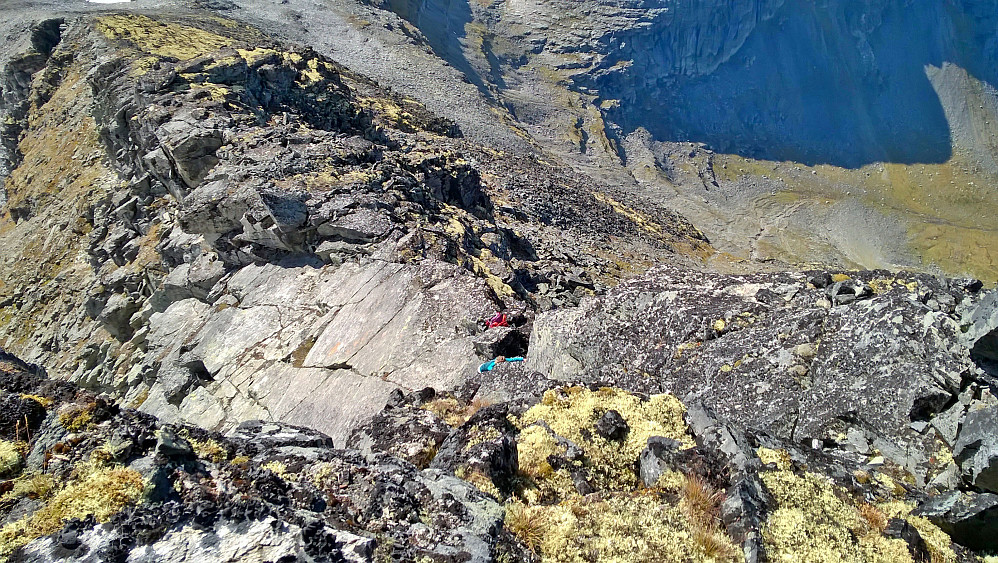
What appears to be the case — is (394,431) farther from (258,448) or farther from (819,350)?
(819,350)

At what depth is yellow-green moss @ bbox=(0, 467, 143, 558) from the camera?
5.27 m

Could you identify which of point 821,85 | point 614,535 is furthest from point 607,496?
point 821,85

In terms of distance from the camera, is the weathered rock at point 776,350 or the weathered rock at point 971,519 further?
the weathered rock at point 776,350

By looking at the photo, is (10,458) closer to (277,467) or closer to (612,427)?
(277,467)

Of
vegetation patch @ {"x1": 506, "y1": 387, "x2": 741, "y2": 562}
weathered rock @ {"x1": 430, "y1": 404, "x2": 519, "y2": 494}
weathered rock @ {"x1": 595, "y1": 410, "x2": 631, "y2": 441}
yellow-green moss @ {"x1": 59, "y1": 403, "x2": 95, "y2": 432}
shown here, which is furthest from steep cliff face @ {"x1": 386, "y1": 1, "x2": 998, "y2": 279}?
yellow-green moss @ {"x1": 59, "y1": 403, "x2": 95, "y2": 432}

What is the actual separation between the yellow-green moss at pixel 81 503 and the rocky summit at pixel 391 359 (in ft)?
0.11

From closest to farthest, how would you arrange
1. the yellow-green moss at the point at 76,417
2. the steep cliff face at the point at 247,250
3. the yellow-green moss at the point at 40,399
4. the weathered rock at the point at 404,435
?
the yellow-green moss at the point at 76,417, the yellow-green moss at the point at 40,399, the weathered rock at the point at 404,435, the steep cliff face at the point at 247,250

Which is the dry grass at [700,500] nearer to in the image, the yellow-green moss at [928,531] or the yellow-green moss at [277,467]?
the yellow-green moss at [928,531]

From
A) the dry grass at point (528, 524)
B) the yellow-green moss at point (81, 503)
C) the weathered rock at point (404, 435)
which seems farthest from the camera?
the weathered rock at point (404, 435)

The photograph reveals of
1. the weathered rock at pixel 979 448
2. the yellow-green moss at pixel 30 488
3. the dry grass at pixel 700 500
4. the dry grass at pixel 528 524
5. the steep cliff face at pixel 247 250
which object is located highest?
the weathered rock at pixel 979 448

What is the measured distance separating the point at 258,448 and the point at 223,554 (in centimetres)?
318

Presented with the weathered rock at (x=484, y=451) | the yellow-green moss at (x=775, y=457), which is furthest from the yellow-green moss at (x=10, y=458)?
the yellow-green moss at (x=775, y=457)

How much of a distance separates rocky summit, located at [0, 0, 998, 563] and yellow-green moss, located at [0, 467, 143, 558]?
32 millimetres

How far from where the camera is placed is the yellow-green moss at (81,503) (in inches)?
207
